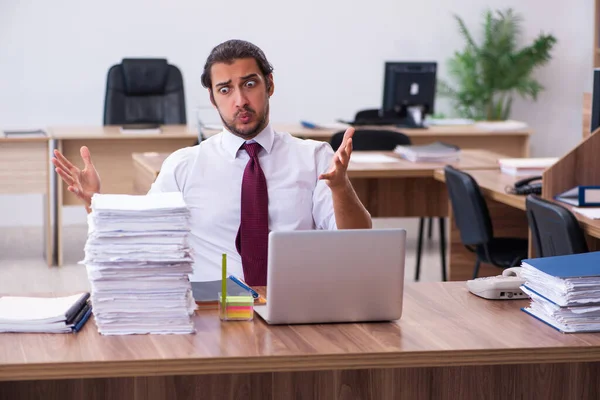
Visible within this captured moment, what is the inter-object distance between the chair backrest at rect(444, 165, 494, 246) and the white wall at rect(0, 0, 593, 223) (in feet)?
12.8

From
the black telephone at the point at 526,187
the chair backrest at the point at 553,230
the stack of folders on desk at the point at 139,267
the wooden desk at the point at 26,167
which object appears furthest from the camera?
the wooden desk at the point at 26,167

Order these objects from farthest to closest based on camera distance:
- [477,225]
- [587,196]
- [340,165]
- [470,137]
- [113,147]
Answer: [470,137], [113,147], [477,225], [587,196], [340,165]

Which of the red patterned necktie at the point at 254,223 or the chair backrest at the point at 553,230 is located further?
the chair backrest at the point at 553,230

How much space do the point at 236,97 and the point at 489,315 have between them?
95cm

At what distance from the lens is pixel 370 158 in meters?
5.10

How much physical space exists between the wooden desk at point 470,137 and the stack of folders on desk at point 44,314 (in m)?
4.33

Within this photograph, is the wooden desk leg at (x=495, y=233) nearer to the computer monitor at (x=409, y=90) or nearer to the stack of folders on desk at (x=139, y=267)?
the computer monitor at (x=409, y=90)

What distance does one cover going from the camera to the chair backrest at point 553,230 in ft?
10.4

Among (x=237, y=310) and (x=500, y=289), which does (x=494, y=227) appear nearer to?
(x=500, y=289)

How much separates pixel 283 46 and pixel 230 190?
5.49 meters

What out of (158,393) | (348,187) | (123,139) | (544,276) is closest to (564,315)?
(544,276)

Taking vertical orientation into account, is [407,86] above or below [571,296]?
above

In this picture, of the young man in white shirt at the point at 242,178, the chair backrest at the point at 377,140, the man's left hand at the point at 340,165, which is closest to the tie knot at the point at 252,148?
the young man in white shirt at the point at 242,178

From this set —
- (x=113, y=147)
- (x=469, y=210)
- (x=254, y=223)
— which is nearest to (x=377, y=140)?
(x=469, y=210)
